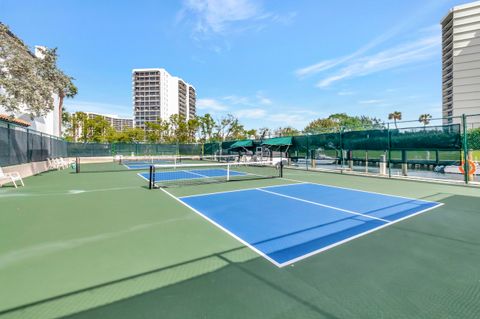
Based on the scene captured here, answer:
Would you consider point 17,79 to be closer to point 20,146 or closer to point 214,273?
point 20,146

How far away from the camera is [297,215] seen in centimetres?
600

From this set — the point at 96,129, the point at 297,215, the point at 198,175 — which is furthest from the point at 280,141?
the point at 96,129

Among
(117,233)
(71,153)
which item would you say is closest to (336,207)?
(117,233)

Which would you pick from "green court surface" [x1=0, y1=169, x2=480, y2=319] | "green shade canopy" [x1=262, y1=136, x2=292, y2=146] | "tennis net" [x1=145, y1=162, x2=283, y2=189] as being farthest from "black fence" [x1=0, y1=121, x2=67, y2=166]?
"green shade canopy" [x1=262, y1=136, x2=292, y2=146]

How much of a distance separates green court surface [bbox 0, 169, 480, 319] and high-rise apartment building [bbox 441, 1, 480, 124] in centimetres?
10825

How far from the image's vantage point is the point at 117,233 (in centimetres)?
474

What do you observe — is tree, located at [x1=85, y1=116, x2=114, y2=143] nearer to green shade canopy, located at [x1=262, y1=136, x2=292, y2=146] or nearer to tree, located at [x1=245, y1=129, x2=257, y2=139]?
tree, located at [x1=245, y1=129, x2=257, y2=139]

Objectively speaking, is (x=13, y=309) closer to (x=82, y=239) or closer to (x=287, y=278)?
(x=82, y=239)

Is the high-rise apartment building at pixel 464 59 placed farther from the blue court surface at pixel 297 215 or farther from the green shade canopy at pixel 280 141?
the blue court surface at pixel 297 215

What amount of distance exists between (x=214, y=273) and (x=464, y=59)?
12183 cm

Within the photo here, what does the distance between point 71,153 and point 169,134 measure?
102 ft

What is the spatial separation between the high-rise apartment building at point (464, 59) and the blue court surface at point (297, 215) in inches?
4121

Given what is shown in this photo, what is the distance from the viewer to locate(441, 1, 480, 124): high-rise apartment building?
86.1 m

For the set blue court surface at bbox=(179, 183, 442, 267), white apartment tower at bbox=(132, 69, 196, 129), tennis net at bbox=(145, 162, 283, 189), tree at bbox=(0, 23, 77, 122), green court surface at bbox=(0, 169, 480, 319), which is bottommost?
green court surface at bbox=(0, 169, 480, 319)
